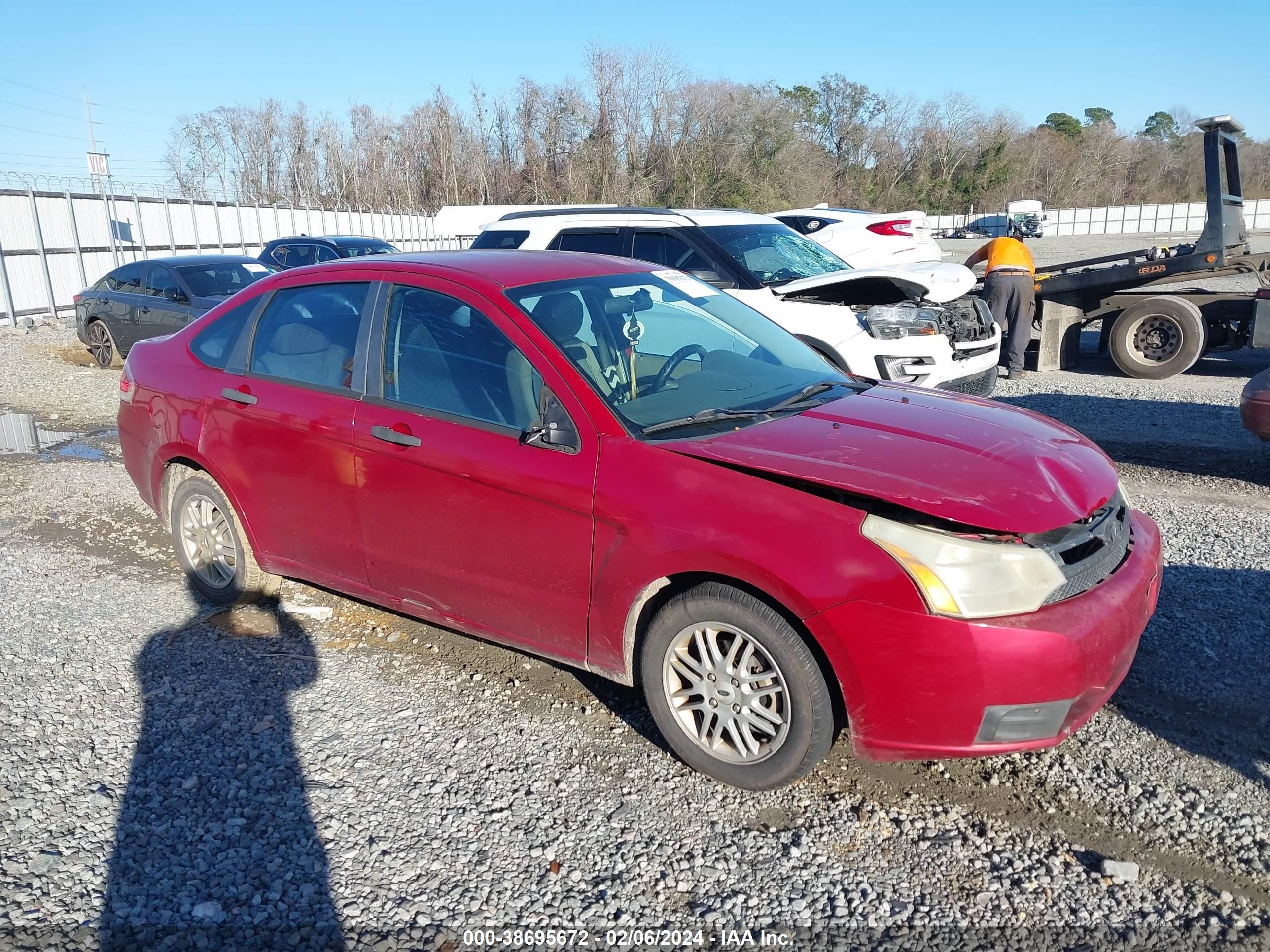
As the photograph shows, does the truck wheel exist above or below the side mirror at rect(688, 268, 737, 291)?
below

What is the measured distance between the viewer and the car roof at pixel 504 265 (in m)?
4.11

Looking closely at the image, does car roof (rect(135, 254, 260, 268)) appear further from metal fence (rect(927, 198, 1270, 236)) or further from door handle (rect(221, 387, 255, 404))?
metal fence (rect(927, 198, 1270, 236))

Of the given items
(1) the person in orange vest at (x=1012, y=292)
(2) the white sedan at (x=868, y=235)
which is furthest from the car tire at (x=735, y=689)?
(1) the person in orange vest at (x=1012, y=292)

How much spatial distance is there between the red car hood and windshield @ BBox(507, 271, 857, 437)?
22 cm

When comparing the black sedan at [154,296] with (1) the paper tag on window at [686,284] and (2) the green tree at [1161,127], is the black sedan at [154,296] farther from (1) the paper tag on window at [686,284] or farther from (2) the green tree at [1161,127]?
(2) the green tree at [1161,127]

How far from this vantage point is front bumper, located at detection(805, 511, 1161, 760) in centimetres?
287

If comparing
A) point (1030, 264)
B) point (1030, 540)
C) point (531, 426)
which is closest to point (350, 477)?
point (531, 426)

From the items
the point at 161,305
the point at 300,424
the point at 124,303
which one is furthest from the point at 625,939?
the point at 124,303

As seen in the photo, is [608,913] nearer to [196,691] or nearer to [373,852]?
[373,852]

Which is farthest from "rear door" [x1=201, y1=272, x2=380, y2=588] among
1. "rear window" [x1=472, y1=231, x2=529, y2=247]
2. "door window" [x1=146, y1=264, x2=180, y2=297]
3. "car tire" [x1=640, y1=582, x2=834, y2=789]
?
"door window" [x1=146, y1=264, x2=180, y2=297]

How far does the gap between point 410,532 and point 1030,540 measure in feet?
7.87

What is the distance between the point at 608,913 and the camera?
2.82m

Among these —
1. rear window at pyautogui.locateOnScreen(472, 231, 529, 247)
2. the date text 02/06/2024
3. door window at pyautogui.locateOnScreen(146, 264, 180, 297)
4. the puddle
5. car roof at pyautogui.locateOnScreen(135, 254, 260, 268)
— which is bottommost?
the date text 02/06/2024

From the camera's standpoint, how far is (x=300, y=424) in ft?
14.2
